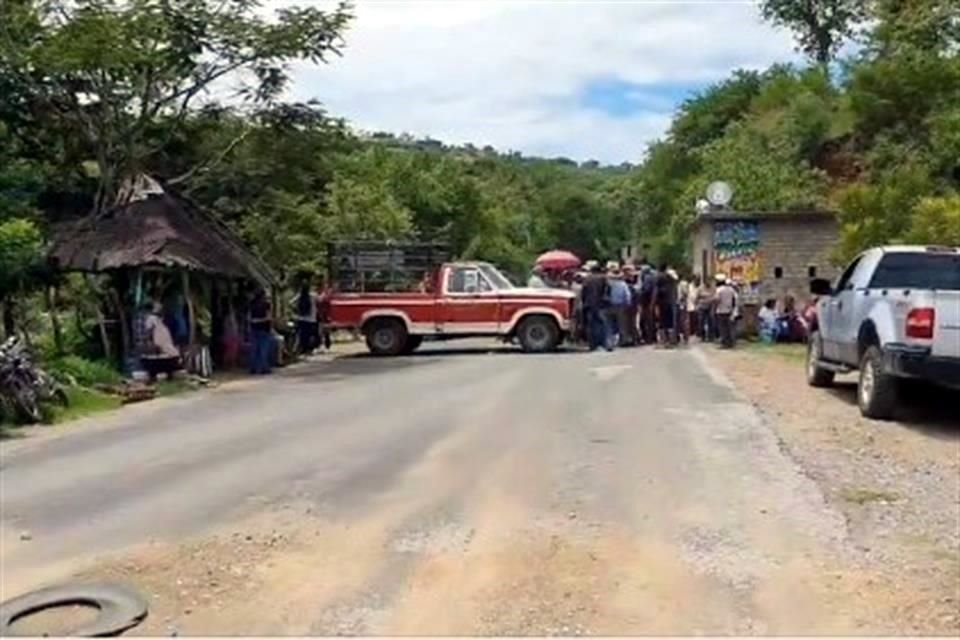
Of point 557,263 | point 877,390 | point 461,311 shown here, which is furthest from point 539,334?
point 557,263

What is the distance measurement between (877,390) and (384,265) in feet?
50.6

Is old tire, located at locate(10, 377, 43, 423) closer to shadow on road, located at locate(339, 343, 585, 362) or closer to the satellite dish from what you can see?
shadow on road, located at locate(339, 343, 585, 362)

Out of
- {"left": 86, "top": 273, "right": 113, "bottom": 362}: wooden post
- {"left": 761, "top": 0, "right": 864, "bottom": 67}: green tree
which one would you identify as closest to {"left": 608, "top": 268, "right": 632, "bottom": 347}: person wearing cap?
{"left": 86, "top": 273, "right": 113, "bottom": 362}: wooden post

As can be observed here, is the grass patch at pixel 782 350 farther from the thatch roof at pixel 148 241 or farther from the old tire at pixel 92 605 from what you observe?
the old tire at pixel 92 605

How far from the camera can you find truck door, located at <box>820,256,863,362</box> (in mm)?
16125

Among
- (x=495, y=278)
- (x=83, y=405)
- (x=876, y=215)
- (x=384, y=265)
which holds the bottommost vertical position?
(x=83, y=405)

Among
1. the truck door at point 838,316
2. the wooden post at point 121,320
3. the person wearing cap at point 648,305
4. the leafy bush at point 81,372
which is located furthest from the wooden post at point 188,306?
the truck door at point 838,316

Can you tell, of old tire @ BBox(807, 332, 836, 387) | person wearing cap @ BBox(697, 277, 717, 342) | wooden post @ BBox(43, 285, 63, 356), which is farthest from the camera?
person wearing cap @ BBox(697, 277, 717, 342)

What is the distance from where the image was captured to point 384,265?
92.8 feet

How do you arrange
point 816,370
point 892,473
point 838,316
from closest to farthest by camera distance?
point 892,473
point 838,316
point 816,370

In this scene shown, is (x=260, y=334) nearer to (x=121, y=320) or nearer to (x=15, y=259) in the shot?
(x=121, y=320)

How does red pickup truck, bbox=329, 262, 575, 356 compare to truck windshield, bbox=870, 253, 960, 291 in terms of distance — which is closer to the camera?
truck windshield, bbox=870, 253, 960, 291

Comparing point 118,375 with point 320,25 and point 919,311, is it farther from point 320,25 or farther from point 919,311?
point 919,311

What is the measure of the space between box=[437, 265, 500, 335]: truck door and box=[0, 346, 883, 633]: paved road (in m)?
11.4
